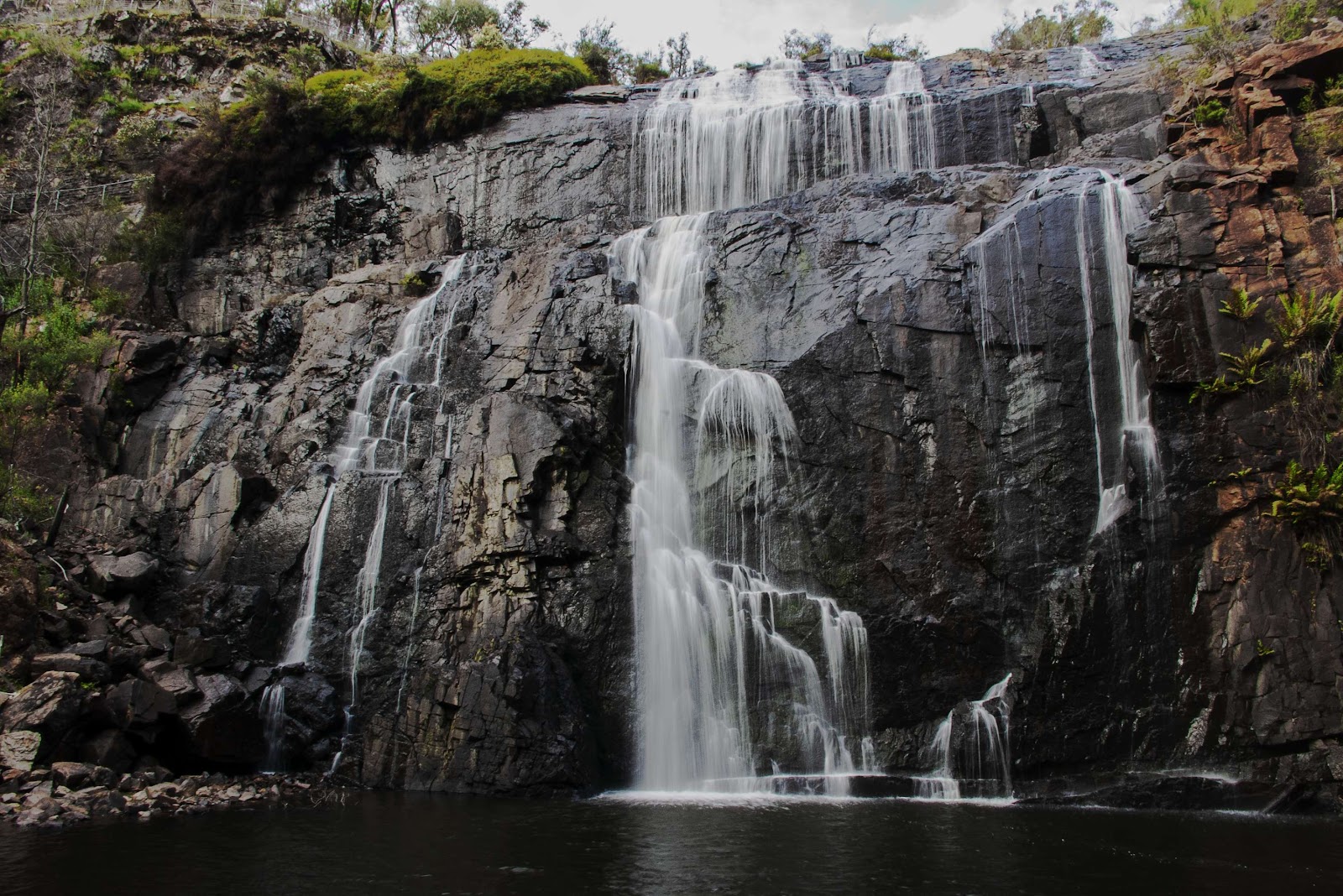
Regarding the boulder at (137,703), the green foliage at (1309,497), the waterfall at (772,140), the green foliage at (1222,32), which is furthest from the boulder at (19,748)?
the green foliage at (1222,32)

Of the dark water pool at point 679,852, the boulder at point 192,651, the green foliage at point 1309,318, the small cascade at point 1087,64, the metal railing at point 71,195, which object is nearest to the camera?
the dark water pool at point 679,852

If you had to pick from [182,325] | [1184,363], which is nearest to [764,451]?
[1184,363]

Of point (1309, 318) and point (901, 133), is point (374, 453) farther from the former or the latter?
point (1309, 318)

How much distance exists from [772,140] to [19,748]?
68.8ft

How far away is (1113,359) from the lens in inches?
659

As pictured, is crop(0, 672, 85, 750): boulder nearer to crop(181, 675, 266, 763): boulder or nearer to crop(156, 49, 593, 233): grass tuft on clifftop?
crop(181, 675, 266, 763): boulder

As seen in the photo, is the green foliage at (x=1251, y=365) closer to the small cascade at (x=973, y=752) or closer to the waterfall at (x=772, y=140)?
the small cascade at (x=973, y=752)

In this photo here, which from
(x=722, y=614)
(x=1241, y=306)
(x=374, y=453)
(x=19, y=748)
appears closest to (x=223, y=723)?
(x=19, y=748)

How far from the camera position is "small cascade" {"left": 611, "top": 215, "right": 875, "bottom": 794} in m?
15.5

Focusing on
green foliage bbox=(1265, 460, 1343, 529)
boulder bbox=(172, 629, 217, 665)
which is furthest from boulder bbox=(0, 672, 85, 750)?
green foliage bbox=(1265, 460, 1343, 529)

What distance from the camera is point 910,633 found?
16.0 meters

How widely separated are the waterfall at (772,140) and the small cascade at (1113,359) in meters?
6.38

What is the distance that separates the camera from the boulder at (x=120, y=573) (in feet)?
57.5

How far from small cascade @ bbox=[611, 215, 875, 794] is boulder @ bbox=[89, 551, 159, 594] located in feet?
32.6
